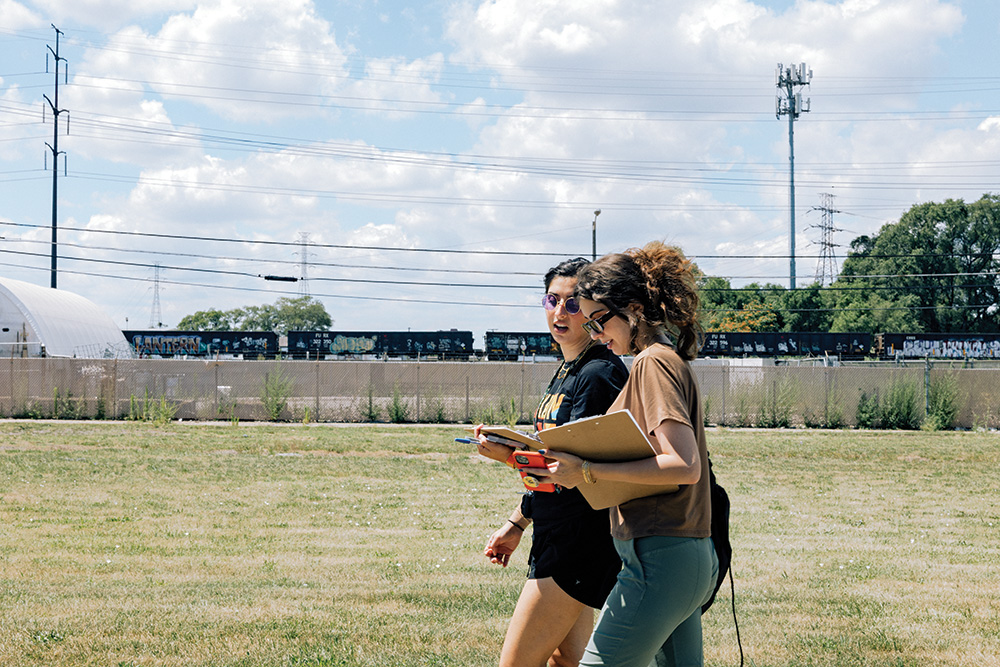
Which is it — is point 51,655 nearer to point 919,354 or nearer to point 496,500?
point 496,500

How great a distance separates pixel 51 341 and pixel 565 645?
4656 centimetres

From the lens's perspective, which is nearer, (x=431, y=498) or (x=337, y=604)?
(x=337, y=604)

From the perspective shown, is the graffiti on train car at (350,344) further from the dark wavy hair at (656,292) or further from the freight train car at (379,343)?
the dark wavy hair at (656,292)

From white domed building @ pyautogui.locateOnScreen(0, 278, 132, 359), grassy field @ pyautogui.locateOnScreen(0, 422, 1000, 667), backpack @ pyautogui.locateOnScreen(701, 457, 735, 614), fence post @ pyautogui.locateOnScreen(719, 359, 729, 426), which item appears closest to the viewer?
backpack @ pyautogui.locateOnScreen(701, 457, 735, 614)

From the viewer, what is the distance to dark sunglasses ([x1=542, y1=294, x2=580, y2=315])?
12.6 ft

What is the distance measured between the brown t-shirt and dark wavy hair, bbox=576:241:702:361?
163mm

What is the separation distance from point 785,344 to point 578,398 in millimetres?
56157

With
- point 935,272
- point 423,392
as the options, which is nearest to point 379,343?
point 423,392

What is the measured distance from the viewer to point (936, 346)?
192 ft

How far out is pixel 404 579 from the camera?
24.3ft

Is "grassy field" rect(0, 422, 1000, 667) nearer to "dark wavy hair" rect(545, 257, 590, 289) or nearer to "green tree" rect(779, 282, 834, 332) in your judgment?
"dark wavy hair" rect(545, 257, 590, 289)

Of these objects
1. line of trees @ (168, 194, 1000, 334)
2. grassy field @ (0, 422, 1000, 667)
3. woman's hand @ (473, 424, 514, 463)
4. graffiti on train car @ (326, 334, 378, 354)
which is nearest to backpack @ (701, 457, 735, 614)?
woman's hand @ (473, 424, 514, 463)

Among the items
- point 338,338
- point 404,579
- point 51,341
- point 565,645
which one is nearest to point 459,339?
point 338,338

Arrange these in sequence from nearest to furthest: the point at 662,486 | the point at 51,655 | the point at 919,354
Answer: the point at 662,486, the point at 51,655, the point at 919,354
